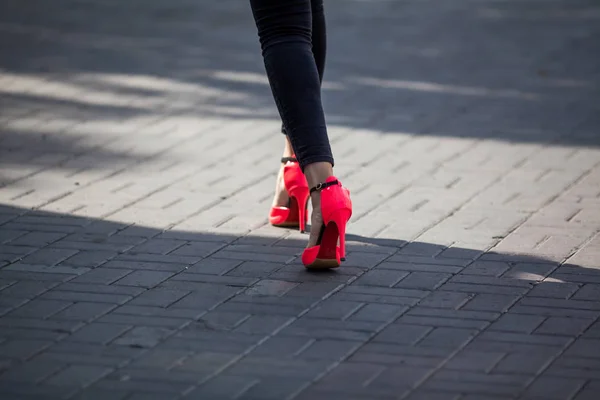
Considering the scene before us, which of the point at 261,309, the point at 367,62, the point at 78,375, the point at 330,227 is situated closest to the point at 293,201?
the point at 330,227

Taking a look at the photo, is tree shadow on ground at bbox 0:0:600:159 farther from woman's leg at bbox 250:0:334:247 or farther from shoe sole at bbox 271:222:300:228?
woman's leg at bbox 250:0:334:247

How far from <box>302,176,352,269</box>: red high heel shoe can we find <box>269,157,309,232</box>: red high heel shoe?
1.55ft

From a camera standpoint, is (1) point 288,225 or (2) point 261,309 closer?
(2) point 261,309

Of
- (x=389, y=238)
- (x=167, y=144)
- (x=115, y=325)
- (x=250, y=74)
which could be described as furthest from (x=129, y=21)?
(x=115, y=325)

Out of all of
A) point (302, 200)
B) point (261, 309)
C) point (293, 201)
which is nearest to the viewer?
point (261, 309)

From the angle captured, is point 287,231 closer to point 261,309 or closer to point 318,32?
point 318,32

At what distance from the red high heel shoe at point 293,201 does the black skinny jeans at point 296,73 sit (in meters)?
0.48

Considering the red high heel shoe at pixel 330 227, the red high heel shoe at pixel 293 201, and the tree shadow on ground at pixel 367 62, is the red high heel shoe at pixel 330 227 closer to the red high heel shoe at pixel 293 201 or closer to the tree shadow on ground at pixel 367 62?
the red high heel shoe at pixel 293 201

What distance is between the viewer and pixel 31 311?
3.43 metres

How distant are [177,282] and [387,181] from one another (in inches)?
64.5

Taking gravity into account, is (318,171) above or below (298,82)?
below

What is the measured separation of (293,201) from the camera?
4422mm

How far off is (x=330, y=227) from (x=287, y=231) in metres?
0.58

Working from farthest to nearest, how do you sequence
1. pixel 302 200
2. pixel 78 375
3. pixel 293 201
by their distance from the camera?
1. pixel 293 201
2. pixel 302 200
3. pixel 78 375
